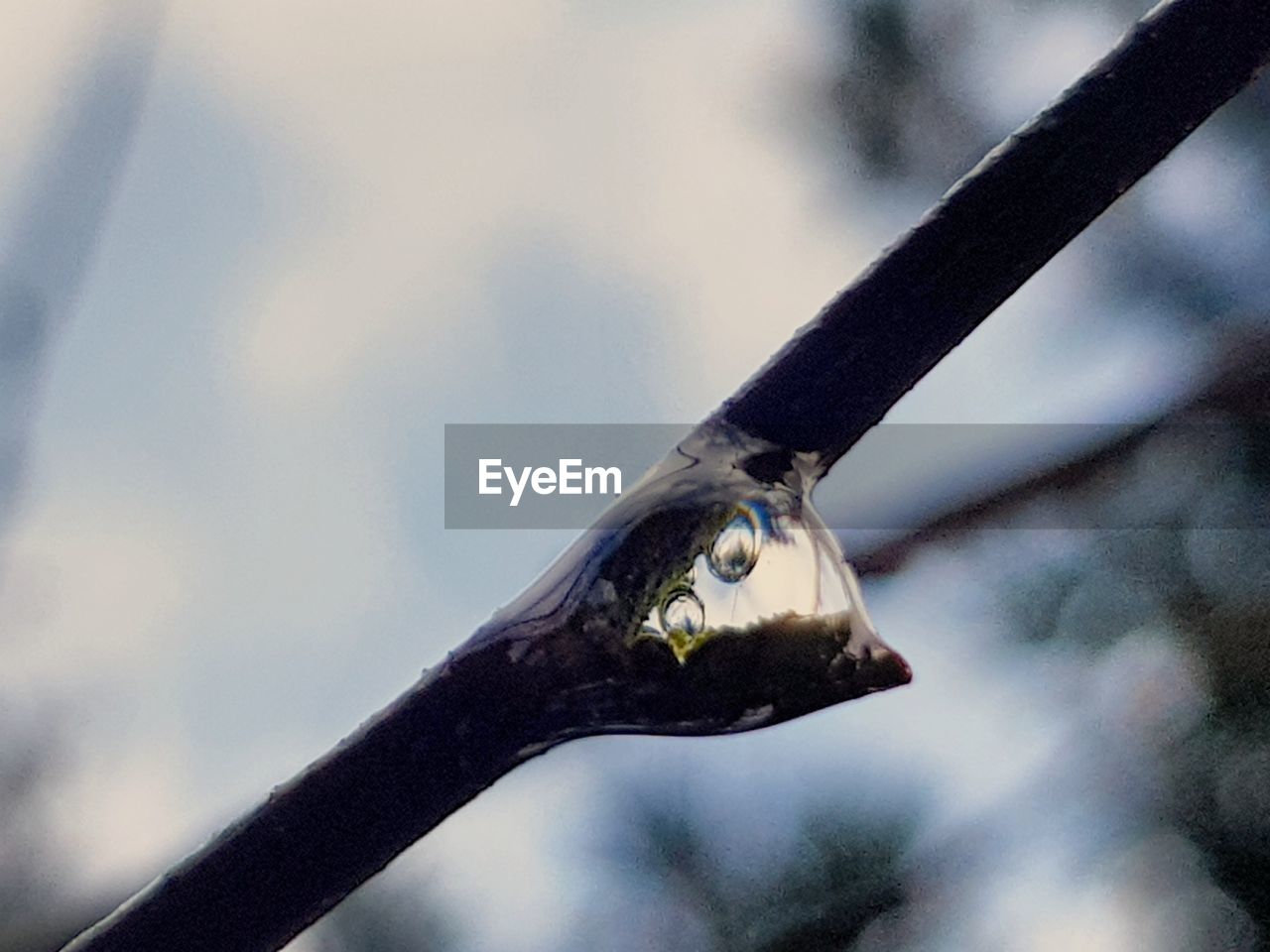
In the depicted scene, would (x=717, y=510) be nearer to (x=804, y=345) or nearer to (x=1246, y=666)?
(x=804, y=345)

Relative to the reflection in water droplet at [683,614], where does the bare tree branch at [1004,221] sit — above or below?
above

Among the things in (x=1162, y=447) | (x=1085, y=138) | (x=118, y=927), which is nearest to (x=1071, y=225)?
(x=1085, y=138)

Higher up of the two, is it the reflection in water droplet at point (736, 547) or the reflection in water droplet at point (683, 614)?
the reflection in water droplet at point (736, 547)

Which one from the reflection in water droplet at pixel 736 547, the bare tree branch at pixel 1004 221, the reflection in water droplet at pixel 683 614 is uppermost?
the bare tree branch at pixel 1004 221
